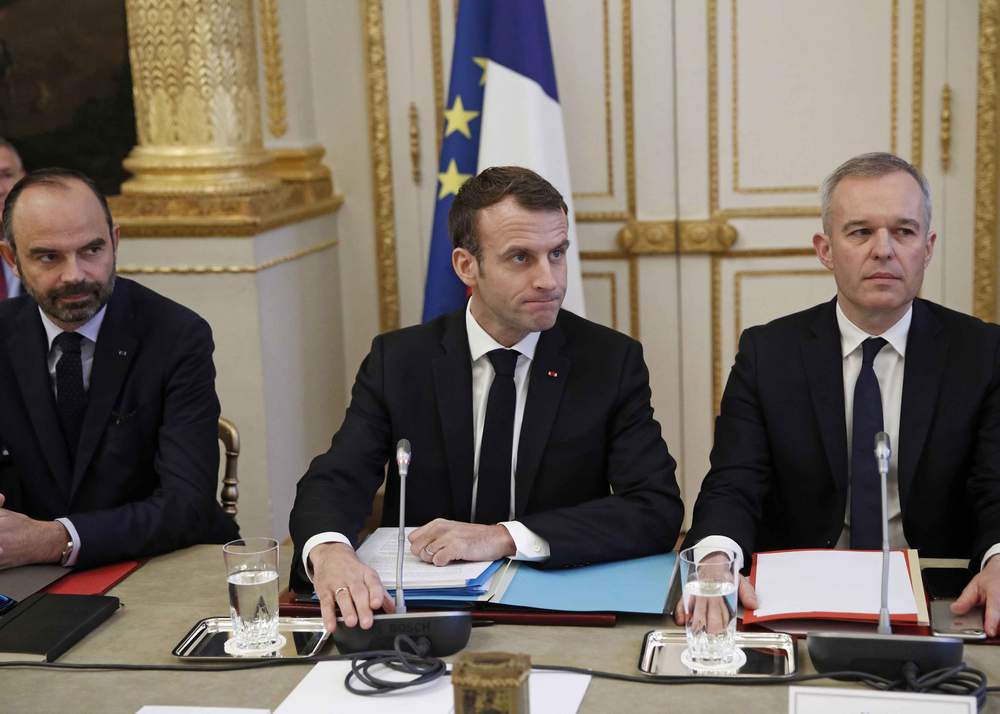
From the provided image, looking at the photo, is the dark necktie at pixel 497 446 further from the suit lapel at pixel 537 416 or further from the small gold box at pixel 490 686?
the small gold box at pixel 490 686

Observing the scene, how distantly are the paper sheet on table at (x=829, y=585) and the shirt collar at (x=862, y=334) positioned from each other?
53 cm

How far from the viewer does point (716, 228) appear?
4.73 metres

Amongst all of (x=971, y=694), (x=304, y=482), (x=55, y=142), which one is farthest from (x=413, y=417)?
(x=55, y=142)

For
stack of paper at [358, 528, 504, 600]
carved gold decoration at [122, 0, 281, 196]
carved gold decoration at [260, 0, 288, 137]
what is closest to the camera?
stack of paper at [358, 528, 504, 600]

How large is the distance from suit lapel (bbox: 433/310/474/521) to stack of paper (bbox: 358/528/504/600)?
352mm

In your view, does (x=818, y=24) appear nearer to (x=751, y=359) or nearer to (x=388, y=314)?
(x=388, y=314)

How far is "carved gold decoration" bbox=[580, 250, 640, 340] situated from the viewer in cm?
482

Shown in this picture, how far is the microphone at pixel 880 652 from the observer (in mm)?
1627

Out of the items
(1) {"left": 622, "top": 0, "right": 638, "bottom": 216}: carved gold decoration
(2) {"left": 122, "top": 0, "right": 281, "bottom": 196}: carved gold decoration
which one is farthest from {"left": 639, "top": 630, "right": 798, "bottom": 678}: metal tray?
(1) {"left": 622, "top": 0, "right": 638, "bottom": 216}: carved gold decoration

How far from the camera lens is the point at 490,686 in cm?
140

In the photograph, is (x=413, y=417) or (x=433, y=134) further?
(x=433, y=134)

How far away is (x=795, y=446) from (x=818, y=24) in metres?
2.55

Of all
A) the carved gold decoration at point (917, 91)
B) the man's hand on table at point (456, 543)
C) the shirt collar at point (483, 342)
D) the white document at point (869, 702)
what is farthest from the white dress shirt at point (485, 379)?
the carved gold decoration at point (917, 91)

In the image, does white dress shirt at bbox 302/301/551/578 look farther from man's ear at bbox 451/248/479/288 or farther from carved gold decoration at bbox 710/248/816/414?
carved gold decoration at bbox 710/248/816/414
